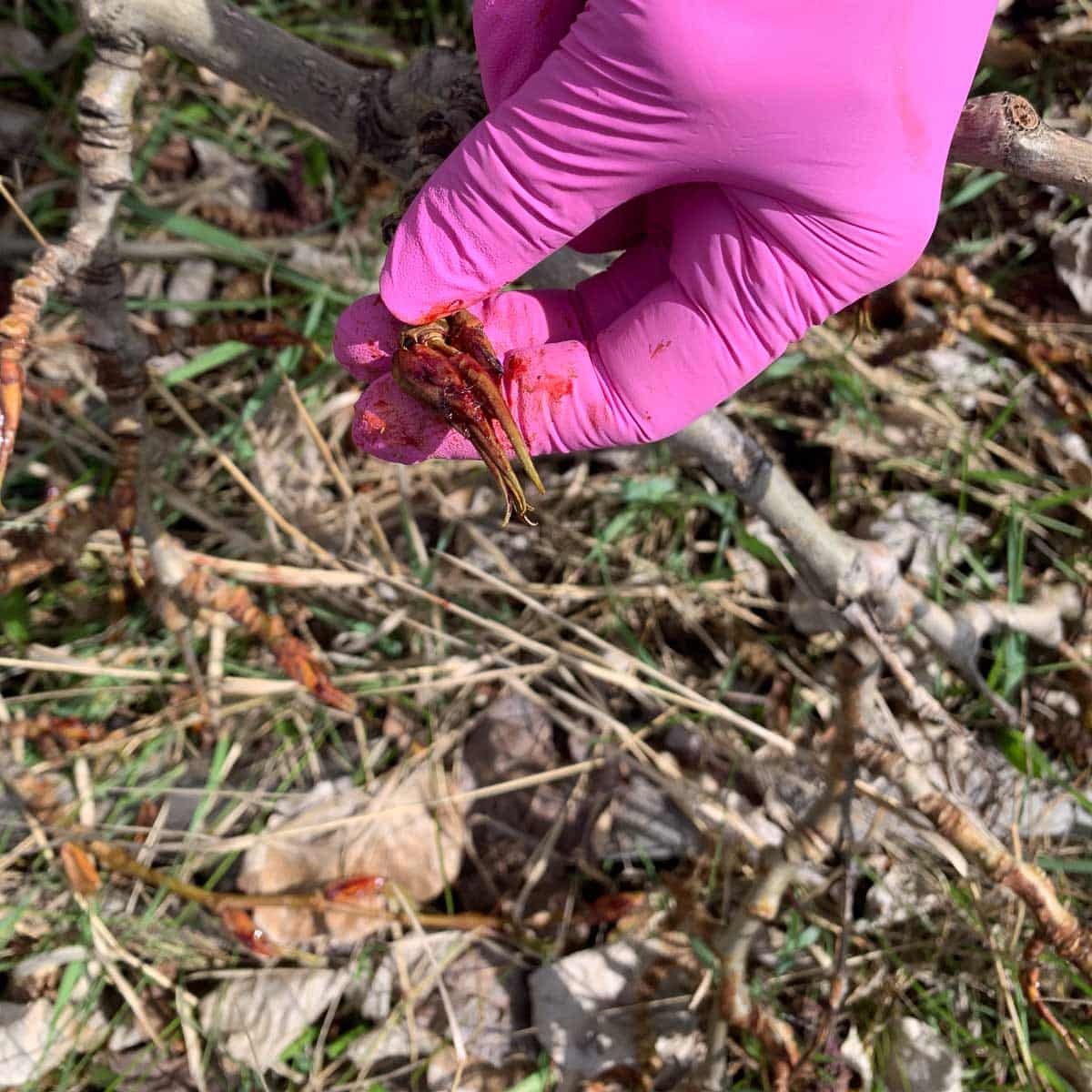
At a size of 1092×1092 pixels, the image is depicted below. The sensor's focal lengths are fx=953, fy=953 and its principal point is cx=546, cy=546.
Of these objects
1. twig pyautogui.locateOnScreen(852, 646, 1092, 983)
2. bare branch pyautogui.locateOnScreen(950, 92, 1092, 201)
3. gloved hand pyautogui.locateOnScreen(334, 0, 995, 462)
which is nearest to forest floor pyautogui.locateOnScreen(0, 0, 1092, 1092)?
twig pyautogui.locateOnScreen(852, 646, 1092, 983)

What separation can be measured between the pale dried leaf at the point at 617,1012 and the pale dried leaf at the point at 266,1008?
1.14ft

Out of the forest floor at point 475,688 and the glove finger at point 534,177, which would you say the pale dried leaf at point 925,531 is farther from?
the glove finger at point 534,177

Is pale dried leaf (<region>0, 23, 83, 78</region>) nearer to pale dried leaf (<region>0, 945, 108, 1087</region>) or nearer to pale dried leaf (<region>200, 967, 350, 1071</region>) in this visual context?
pale dried leaf (<region>0, 945, 108, 1087</region>)

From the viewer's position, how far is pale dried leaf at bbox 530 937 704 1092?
151 centimetres

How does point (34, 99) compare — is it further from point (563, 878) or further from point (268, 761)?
point (563, 878)

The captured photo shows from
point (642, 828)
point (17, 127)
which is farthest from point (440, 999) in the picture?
point (17, 127)

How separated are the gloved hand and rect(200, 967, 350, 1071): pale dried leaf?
1016mm

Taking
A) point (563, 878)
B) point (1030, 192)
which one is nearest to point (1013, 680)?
point (563, 878)

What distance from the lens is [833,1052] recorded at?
144cm

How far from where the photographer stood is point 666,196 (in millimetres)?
947

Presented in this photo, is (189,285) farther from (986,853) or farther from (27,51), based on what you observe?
(986,853)

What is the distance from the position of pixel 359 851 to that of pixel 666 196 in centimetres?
117

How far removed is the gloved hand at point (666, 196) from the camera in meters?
0.74

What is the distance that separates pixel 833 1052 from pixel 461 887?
64 centimetres
